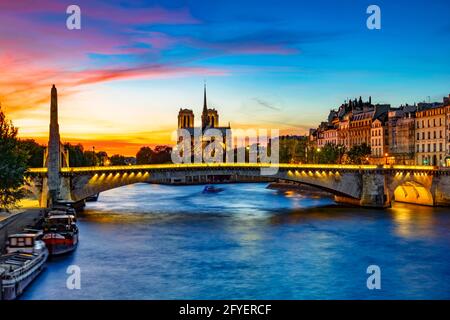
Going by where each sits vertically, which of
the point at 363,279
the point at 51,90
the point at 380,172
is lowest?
the point at 363,279

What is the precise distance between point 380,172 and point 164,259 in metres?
36.3

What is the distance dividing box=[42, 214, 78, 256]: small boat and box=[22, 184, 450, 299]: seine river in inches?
30.6

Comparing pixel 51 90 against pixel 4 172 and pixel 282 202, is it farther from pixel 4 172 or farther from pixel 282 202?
pixel 282 202

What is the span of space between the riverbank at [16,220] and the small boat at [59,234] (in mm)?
1790

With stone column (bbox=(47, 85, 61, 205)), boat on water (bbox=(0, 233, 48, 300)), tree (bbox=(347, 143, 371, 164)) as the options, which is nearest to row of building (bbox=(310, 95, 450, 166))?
A: tree (bbox=(347, 143, 371, 164))

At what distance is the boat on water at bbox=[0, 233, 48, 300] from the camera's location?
25583 mm

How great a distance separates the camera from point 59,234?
123 feet

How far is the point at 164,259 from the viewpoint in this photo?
120 feet

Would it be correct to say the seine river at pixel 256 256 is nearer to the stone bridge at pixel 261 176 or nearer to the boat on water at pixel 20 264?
the boat on water at pixel 20 264

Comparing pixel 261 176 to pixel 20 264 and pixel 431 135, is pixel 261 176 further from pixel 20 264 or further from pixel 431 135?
pixel 20 264

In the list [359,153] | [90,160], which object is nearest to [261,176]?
[359,153]

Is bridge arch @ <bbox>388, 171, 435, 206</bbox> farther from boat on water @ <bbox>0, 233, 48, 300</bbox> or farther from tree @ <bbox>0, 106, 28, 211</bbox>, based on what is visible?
boat on water @ <bbox>0, 233, 48, 300</bbox>
